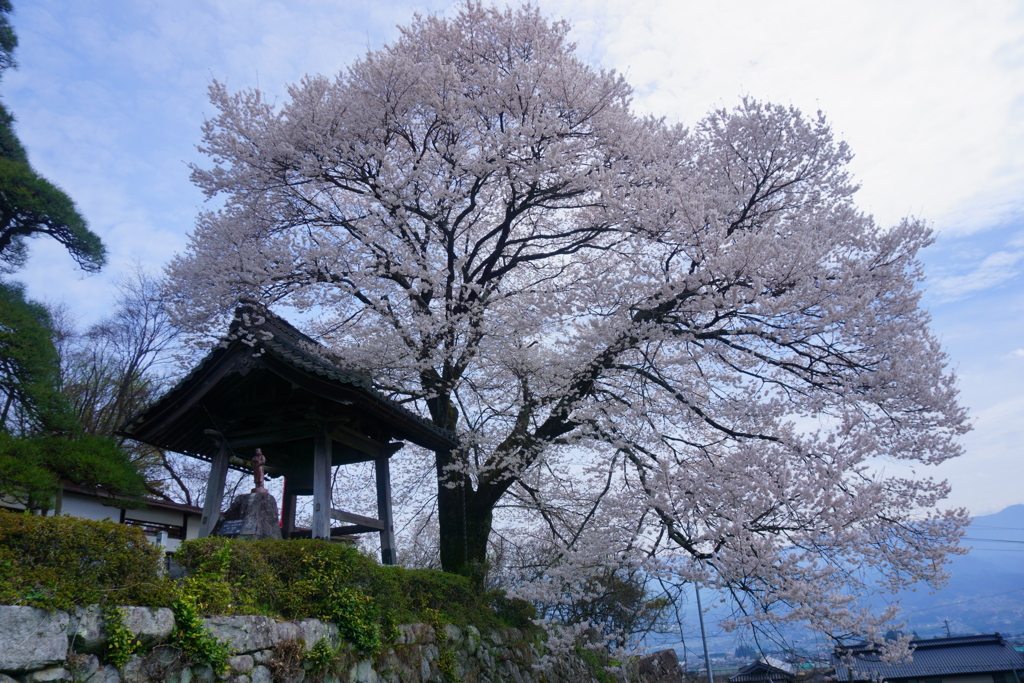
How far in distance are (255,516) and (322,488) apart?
2.56ft

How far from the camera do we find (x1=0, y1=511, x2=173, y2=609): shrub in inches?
132

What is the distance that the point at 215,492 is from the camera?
23.2ft

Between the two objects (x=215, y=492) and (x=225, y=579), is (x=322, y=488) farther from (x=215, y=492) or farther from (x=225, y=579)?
(x=225, y=579)

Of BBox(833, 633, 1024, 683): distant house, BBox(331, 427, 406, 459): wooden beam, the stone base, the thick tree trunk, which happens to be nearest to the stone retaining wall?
the thick tree trunk

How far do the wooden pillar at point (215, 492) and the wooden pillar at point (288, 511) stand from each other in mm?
1258

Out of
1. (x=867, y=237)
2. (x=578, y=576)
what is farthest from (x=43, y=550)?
(x=867, y=237)

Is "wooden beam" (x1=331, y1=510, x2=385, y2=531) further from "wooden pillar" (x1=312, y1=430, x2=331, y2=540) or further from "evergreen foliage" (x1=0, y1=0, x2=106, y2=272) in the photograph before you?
"evergreen foliage" (x1=0, y1=0, x2=106, y2=272)

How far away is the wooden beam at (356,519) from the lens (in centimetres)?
713

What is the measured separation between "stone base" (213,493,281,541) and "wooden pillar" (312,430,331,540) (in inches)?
16.6

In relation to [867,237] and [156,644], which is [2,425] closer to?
[156,644]

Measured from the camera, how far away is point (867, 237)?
831 cm

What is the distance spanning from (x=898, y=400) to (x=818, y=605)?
9.54 feet

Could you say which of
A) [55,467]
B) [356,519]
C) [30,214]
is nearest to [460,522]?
[356,519]

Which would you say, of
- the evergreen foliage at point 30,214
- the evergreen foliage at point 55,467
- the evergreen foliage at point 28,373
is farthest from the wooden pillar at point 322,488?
the evergreen foliage at point 30,214
